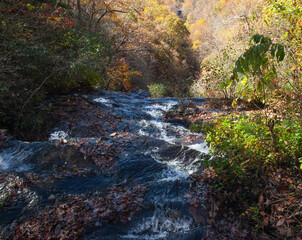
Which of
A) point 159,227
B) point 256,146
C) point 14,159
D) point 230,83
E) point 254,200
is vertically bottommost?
point 14,159

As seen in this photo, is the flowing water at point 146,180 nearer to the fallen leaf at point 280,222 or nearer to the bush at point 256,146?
the bush at point 256,146

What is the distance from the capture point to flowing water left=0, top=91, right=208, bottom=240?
3363mm

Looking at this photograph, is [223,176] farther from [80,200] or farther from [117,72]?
[117,72]

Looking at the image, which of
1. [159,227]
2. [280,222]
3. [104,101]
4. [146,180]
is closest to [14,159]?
[146,180]

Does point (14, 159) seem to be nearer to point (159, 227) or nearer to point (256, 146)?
point (159, 227)

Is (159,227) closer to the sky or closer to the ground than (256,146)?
closer to the ground

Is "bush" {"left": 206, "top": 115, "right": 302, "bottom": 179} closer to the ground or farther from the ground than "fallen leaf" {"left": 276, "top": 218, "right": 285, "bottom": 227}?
farther from the ground

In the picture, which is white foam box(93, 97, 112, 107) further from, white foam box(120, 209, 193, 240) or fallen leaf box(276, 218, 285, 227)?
fallen leaf box(276, 218, 285, 227)

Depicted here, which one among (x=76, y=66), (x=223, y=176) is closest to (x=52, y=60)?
(x=76, y=66)

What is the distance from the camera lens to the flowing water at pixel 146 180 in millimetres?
3363

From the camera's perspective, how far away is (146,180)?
14.9 ft

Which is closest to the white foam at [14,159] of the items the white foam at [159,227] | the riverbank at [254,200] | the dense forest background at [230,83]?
the dense forest background at [230,83]

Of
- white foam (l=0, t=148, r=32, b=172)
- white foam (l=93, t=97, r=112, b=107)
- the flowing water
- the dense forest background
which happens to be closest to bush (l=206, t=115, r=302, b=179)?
the dense forest background

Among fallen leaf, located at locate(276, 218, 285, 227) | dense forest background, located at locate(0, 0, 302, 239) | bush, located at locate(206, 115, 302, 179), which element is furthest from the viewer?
bush, located at locate(206, 115, 302, 179)
